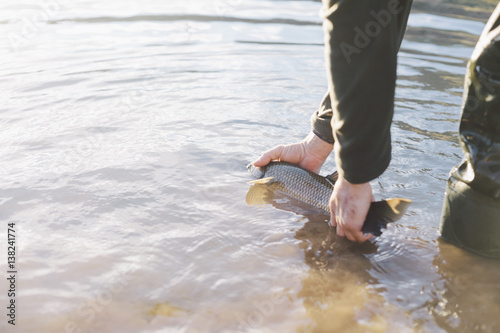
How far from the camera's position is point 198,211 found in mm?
3521

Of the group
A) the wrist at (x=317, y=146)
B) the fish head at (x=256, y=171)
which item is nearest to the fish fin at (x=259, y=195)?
the fish head at (x=256, y=171)

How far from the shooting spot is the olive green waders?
2.76 m

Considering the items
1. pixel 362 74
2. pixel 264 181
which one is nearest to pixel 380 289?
pixel 362 74

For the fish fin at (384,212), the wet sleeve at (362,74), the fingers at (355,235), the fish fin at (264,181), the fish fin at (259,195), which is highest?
the wet sleeve at (362,74)

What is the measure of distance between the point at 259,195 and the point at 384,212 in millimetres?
1350

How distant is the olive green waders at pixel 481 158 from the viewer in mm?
2762

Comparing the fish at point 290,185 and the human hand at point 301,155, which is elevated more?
the human hand at point 301,155

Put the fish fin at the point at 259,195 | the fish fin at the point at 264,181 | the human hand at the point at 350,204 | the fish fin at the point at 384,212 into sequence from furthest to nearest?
the fish fin at the point at 264,181
the fish fin at the point at 259,195
the fish fin at the point at 384,212
the human hand at the point at 350,204

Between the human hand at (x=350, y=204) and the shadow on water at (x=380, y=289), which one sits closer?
the shadow on water at (x=380, y=289)

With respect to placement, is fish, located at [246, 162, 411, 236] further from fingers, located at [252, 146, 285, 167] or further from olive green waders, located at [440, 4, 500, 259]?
olive green waders, located at [440, 4, 500, 259]

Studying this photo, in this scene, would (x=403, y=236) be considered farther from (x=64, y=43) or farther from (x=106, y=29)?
(x=106, y=29)

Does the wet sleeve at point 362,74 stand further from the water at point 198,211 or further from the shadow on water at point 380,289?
the water at point 198,211

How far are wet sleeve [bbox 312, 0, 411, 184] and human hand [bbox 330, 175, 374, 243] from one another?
140mm

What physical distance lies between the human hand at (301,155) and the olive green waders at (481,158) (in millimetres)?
1200
